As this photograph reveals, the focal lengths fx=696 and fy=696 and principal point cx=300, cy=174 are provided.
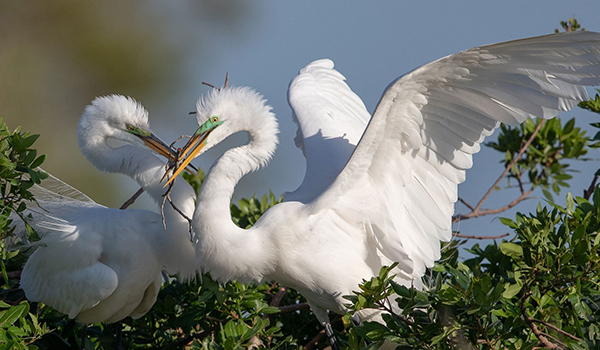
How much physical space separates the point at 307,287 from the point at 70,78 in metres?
6.41

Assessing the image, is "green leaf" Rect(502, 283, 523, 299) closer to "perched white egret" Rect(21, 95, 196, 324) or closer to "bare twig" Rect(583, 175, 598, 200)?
"bare twig" Rect(583, 175, 598, 200)

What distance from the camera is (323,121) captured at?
383 centimetres

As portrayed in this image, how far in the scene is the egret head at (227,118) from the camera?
10.2 ft

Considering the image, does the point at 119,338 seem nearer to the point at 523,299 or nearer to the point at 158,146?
the point at 158,146

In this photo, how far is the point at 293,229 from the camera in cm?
296

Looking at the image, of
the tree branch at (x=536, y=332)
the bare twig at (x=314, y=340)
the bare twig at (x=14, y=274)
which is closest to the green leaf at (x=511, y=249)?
the tree branch at (x=536, y=332)

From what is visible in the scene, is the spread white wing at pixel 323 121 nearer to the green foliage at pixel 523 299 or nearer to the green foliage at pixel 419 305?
the green foliage at pixel 419 305

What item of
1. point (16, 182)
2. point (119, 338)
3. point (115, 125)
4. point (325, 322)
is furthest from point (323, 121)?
point (16, 182)

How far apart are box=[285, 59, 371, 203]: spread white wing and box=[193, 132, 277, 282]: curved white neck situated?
43cm

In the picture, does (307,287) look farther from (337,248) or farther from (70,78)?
(70,78)

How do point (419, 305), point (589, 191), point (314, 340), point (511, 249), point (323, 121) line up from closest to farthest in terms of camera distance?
point (419, 305), point (511, 249), point (314, 340), point (589, 191), point (323, 121)

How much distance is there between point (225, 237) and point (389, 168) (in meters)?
0.75

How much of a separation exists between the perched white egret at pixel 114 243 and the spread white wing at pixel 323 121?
621 millimetres

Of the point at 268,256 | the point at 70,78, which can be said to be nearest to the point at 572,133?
the point at 268,256
